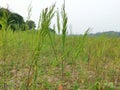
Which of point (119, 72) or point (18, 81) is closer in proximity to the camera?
point (18, 81)

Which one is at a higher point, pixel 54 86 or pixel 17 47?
pixel 17 47

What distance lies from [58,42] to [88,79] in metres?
4.12

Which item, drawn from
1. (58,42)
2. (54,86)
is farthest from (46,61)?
(58,42)

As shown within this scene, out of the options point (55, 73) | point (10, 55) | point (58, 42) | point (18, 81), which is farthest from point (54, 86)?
point (58, 42)

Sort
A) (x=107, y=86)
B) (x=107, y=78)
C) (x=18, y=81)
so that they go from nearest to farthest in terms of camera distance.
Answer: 1. (x=107, y=86)
2. (x=18, y=81)
3. (x=107, y=78)

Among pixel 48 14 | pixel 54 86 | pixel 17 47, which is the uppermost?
pixel 48 14

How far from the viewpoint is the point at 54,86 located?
3670 mm

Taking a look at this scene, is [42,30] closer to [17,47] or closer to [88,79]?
[88,79]

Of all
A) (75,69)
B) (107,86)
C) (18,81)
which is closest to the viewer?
(107,86)

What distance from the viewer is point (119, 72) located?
14.8 ft

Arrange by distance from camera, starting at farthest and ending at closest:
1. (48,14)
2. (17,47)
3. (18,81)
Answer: (17,47) → (18,81) → (48,14)

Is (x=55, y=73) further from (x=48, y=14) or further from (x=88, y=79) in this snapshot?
(x=48, y=14)

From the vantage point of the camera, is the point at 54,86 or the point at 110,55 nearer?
the point at 54,86

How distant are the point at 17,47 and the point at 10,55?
1.71ft
